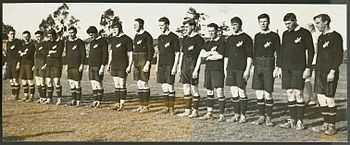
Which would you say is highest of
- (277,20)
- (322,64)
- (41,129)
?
(277,20)

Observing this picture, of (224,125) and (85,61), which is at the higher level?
(85,61)

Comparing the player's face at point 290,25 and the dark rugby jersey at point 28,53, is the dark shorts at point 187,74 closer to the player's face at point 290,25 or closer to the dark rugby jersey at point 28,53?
the player's face at point 290,25

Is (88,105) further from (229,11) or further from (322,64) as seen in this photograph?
(322,64)

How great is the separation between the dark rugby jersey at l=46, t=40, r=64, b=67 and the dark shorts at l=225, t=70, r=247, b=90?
520 mm

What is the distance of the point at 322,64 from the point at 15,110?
0.95m

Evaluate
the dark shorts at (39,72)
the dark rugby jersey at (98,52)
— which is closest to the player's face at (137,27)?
the dark rugby jersey at (98,52)

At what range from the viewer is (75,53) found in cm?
173

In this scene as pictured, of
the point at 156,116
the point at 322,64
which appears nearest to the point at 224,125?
the point at 156,116

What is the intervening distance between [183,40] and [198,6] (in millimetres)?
113

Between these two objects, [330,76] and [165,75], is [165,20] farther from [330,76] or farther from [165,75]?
[330,76]

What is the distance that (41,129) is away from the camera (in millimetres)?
1720

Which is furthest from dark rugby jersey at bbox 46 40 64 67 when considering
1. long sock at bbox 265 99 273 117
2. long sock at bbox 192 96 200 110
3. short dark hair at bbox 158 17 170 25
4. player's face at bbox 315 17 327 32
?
player's face at bbox 315 17 327 32

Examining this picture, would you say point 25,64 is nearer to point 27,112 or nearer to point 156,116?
point 27,112

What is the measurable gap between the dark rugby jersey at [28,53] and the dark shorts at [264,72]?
687 mm
